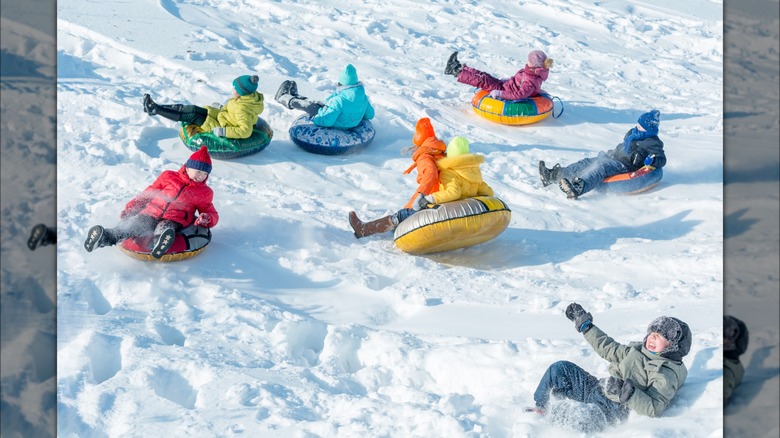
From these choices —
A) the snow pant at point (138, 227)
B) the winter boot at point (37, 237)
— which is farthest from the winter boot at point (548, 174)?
the winter boot at point (37, 237)

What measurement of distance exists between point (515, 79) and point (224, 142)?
9.83 ft

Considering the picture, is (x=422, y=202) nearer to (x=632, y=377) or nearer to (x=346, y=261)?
(x=346, y=261)

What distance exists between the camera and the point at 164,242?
4.95 meters

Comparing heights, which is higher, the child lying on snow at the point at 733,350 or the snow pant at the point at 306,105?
the child lying on snow at the point at 733,350

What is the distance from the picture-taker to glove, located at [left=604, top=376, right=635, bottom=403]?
3490 millimetres

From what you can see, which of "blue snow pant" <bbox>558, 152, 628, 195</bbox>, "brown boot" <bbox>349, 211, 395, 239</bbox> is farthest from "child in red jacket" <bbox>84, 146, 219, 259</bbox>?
"blue snow pant" <bbox>558, 152, 628, 195</bbox>

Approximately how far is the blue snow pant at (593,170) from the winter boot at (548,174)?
48 millimetres

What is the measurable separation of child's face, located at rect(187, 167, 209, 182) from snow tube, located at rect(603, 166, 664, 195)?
3.43 m

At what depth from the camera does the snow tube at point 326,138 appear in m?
7.16

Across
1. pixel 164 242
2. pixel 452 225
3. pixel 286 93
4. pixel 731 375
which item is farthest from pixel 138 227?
pixel 731 375

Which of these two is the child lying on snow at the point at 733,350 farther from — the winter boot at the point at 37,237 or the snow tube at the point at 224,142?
the snow tube at the point at 224,142

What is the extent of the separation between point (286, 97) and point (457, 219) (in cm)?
275

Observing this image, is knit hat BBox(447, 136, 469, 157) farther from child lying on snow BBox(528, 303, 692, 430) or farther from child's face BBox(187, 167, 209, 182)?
child lying on snow BBox(528, 303, 692, 430)

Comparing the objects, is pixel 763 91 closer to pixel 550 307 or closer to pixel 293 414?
pixel 293 414
